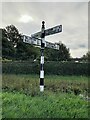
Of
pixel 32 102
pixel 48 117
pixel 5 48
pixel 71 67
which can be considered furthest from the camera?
pixel 5 48

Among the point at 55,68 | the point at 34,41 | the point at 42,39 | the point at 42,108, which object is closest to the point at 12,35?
the point at 55,68

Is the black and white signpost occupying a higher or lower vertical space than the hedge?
higher

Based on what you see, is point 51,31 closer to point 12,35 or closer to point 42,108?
point 42,108

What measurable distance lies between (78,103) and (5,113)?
1994 millimetres

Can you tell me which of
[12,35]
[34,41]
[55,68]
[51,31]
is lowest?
[55,68]

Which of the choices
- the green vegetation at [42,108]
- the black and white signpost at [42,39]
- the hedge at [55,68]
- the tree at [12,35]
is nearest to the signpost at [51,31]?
the black and white signpost at [42,39]

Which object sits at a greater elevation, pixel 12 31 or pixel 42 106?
pixel 12 31

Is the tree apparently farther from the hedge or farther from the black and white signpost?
the black and white signpost

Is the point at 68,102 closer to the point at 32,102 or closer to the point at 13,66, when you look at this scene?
the point at 32,102

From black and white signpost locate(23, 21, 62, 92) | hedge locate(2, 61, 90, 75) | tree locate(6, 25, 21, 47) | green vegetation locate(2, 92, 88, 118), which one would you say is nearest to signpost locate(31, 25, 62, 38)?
black and white signpost locate(23, 21, 62, 92)

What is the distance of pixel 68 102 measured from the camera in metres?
6.24

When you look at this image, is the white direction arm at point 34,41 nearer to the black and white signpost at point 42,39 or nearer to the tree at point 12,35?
the black and white signpost at point 42,39

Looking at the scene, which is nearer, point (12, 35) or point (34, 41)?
point (34, 41)

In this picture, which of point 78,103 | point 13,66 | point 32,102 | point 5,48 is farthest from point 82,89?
point 5,48
